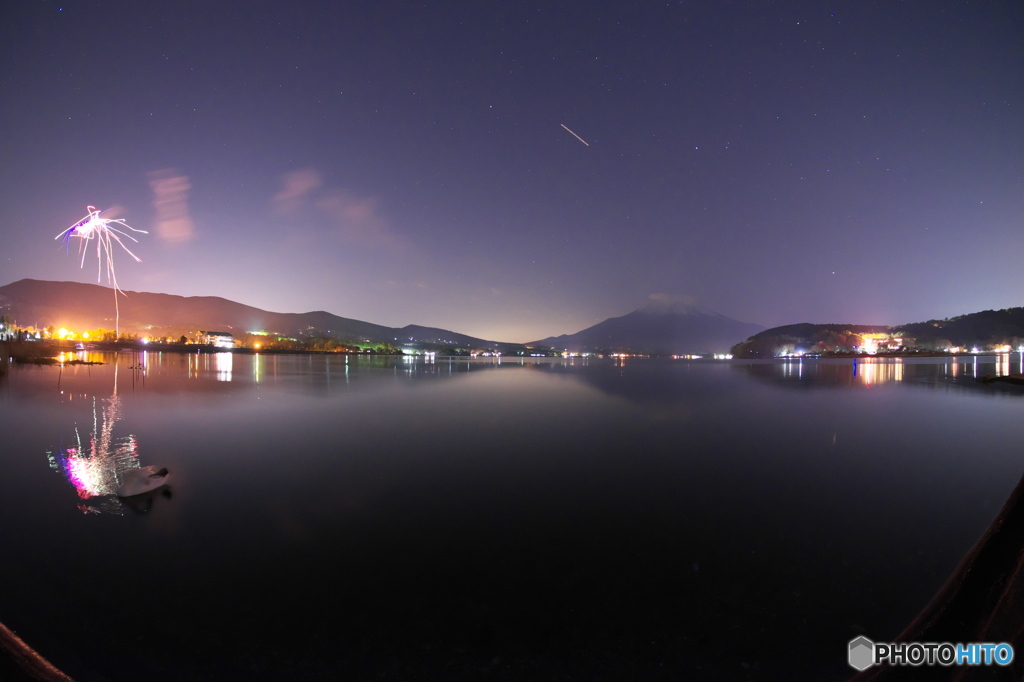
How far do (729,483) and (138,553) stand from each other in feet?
25.9

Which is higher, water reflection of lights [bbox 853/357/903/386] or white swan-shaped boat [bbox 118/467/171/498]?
white swan-shaped boat [bbox 118/467/171/498]

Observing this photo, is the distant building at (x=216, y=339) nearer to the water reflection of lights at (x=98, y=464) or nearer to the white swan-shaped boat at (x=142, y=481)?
the water reflection of lights at (x=98, y=464)

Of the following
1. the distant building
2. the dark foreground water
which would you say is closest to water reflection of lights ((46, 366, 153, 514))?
the dark foreground water

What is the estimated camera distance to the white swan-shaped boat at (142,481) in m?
6.04

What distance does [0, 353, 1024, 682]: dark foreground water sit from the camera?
3.05 metres

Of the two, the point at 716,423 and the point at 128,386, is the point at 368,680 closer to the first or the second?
the point at 716,423

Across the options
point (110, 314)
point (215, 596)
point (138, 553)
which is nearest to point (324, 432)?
point (138, 553)

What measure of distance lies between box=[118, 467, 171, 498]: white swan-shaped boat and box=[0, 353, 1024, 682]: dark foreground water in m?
0.24

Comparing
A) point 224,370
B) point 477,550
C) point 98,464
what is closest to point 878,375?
point 477,550

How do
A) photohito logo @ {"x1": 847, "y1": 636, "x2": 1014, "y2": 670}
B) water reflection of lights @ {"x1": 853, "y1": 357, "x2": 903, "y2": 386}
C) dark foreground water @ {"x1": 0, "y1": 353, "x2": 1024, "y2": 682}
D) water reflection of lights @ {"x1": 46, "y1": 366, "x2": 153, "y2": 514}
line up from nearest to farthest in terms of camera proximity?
photohito logo @ {"x1": 847, "y1": 636, "x2": 1014, "y2": 670} < dark foreground water @ {"x1": 0, "y1": 353, "x2": 1024, "y2": 682} < water reflection of lights @ {"x1": 46, "y1": 366, "x2": 153, "y2": 514} < water reflection of lights @ {"x1": 853, "y1": 357, "x2": 903, "y2": 386}

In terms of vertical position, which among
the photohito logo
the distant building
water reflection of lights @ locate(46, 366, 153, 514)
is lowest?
water reflection of lights @ locate(46, 366, 153, 514)

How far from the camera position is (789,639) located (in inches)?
125

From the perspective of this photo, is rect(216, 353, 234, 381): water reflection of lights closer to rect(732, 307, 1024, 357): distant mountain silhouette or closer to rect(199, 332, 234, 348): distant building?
rect(199, 332, 234, 348): distant building

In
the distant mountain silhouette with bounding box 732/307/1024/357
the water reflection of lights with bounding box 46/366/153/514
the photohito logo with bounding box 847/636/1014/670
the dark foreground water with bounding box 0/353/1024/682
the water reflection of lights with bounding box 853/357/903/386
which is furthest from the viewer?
the distant mountain silhouette with bounding box 732/307/1024/357
